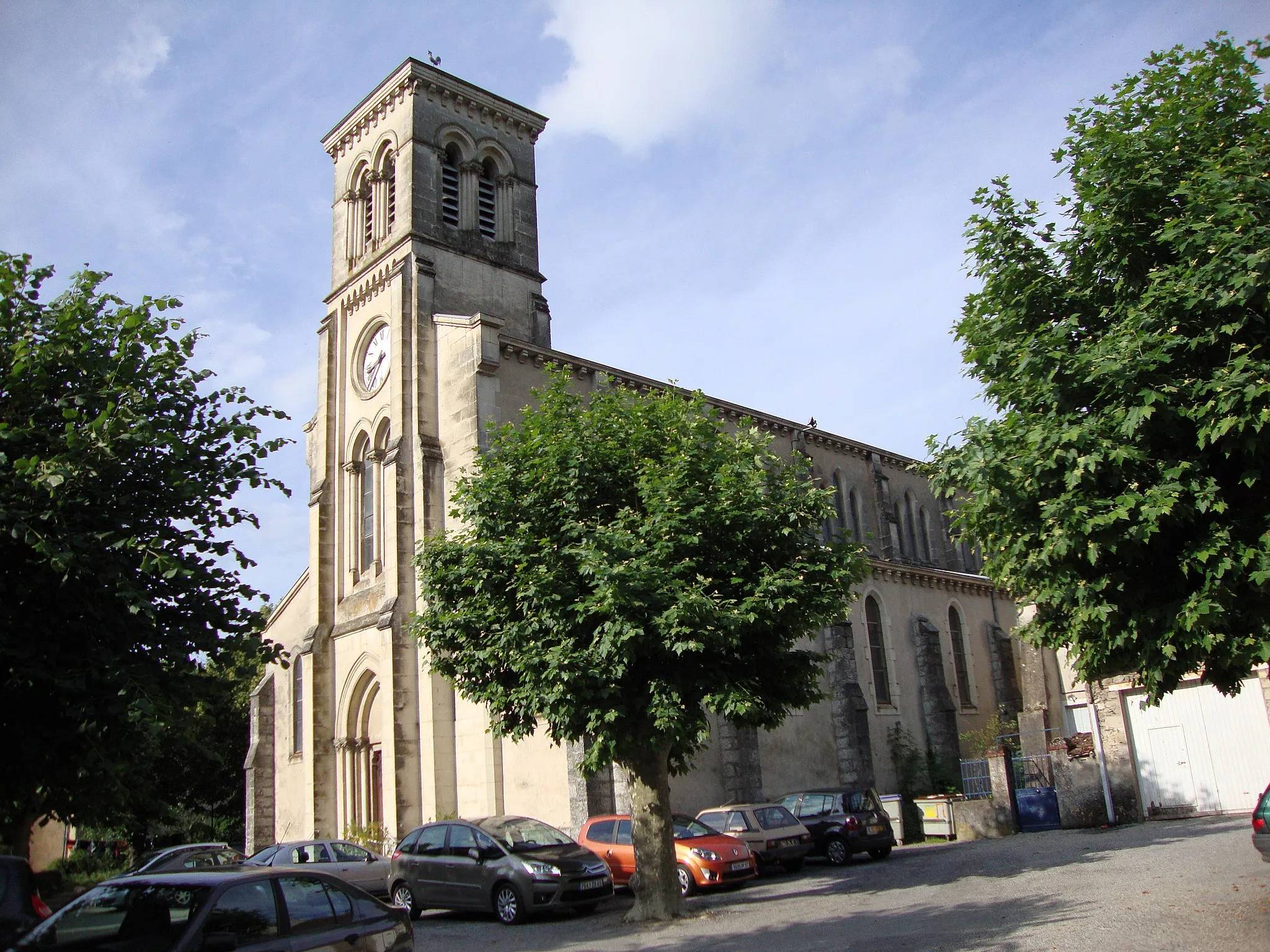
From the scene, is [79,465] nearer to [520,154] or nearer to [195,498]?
[195,498]

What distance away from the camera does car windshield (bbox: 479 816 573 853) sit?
52.7ft

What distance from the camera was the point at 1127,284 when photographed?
9.83 meters

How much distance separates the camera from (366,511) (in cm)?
2869

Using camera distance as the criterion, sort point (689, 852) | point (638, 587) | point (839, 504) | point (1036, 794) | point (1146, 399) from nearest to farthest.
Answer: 1. point (1146, 399)
2. point (638, 587)
3. point (689, 852)
4. point (1036, 794)
5. point (839, 504)

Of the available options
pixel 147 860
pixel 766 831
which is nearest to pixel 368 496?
pixel 147 860

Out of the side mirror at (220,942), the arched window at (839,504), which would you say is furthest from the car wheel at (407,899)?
the arched window at (839,504)

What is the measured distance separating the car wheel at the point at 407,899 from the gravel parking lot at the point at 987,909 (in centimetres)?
25

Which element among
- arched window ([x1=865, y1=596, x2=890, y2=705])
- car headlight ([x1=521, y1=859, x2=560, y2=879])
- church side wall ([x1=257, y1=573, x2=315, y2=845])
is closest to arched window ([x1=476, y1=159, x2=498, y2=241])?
church side wall ([x1=257, y1=573, x2=315, y2=845])

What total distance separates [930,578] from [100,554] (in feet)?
93.5

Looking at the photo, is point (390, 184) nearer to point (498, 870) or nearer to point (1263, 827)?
point (498, 870)

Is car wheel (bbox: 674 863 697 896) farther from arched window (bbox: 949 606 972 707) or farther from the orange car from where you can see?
arched window (bbox: 949 606 972 707)

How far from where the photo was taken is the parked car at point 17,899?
348 inches

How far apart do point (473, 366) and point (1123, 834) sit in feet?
56.9

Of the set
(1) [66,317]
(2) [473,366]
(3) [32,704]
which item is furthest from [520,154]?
(3) [32,704]
